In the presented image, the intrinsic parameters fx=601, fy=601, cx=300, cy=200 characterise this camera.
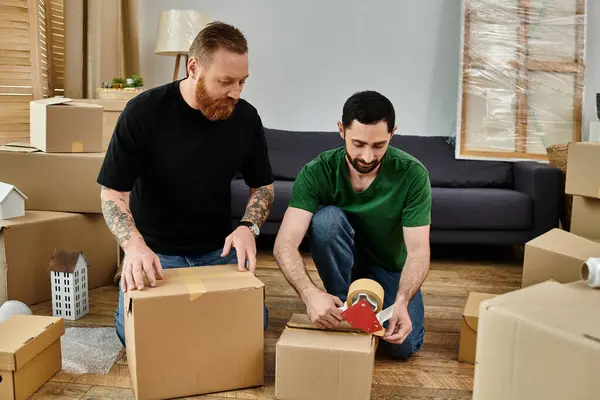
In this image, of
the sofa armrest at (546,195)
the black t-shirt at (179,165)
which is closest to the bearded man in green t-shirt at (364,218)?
the black t-shirt at (179,165)

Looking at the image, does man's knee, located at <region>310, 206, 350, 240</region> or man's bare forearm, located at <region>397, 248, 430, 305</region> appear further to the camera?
man's knee, located at <region>310, 206, 350, 240</region>

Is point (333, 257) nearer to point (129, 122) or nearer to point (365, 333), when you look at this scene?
point (365, 333)

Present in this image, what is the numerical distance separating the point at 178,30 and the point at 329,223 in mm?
2058

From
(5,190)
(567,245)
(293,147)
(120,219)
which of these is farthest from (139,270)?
(293,147)

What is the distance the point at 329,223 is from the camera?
1727 millimetres

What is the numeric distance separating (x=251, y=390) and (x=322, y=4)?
2.76 metres

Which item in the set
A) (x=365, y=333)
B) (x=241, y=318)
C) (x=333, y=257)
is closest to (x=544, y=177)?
(x=333, y=257)

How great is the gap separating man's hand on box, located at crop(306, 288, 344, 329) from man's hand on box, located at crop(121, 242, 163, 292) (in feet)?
1.26

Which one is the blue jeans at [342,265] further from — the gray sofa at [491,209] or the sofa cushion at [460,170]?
the sofa cushion at [460,170]

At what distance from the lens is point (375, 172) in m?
1.73

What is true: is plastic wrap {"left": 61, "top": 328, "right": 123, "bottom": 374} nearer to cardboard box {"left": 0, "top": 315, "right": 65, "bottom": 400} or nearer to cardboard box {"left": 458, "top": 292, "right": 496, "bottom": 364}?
cardboard box {"left": 0, "top": 315, "right": 65, "bottom": 400}

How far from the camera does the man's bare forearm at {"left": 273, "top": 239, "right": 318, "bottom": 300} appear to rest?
1.58 meters

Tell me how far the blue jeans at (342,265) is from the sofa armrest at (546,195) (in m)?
1.41

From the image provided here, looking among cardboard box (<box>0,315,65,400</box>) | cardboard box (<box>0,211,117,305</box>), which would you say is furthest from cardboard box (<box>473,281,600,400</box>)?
cardboard box (<box>0,211,117,305</box>)
